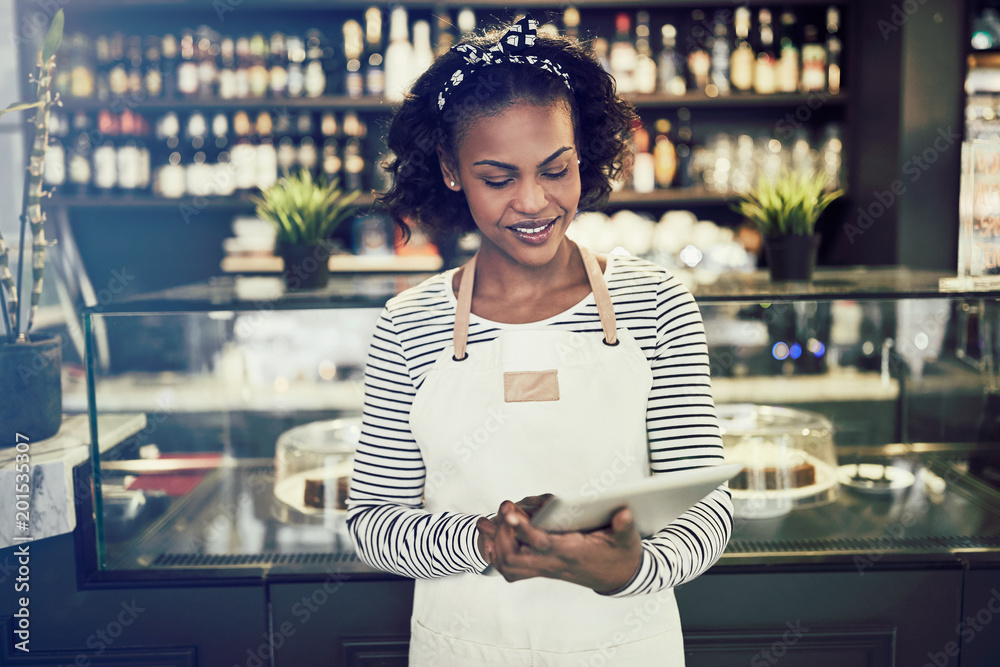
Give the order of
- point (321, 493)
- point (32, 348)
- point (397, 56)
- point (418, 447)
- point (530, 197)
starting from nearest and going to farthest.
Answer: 1. point (530, 197)
2. point (418, 447)
3. point (32, 348)
4. point (321, 493)
5. point (397, 56)

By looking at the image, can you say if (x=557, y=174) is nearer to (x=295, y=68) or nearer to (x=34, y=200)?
(x=34, y=200)

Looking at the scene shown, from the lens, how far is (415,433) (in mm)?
1020

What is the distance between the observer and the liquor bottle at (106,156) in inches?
129

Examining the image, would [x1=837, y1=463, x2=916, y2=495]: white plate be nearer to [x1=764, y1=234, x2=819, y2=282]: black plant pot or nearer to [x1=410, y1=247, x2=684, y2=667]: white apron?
[x1=764, y1=234, x2=819, y2=282]: black plant pot

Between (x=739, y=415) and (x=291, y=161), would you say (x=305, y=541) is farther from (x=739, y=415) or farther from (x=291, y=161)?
(x=291, y=161)

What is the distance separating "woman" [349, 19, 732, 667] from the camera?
95cm

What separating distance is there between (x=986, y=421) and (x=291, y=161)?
109 inches

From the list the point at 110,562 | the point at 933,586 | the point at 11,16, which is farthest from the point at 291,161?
the point at 933,586

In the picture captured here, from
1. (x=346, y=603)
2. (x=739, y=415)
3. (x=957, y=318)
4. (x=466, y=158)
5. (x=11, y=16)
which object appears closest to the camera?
(x=466, y=158)

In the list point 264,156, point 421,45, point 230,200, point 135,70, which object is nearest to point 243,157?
point 264,156

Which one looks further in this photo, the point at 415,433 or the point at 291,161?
the point at 291,161

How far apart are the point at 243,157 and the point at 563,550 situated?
2944mm

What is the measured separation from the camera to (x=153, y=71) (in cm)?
327

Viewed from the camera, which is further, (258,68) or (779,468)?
Result: (258,68)
